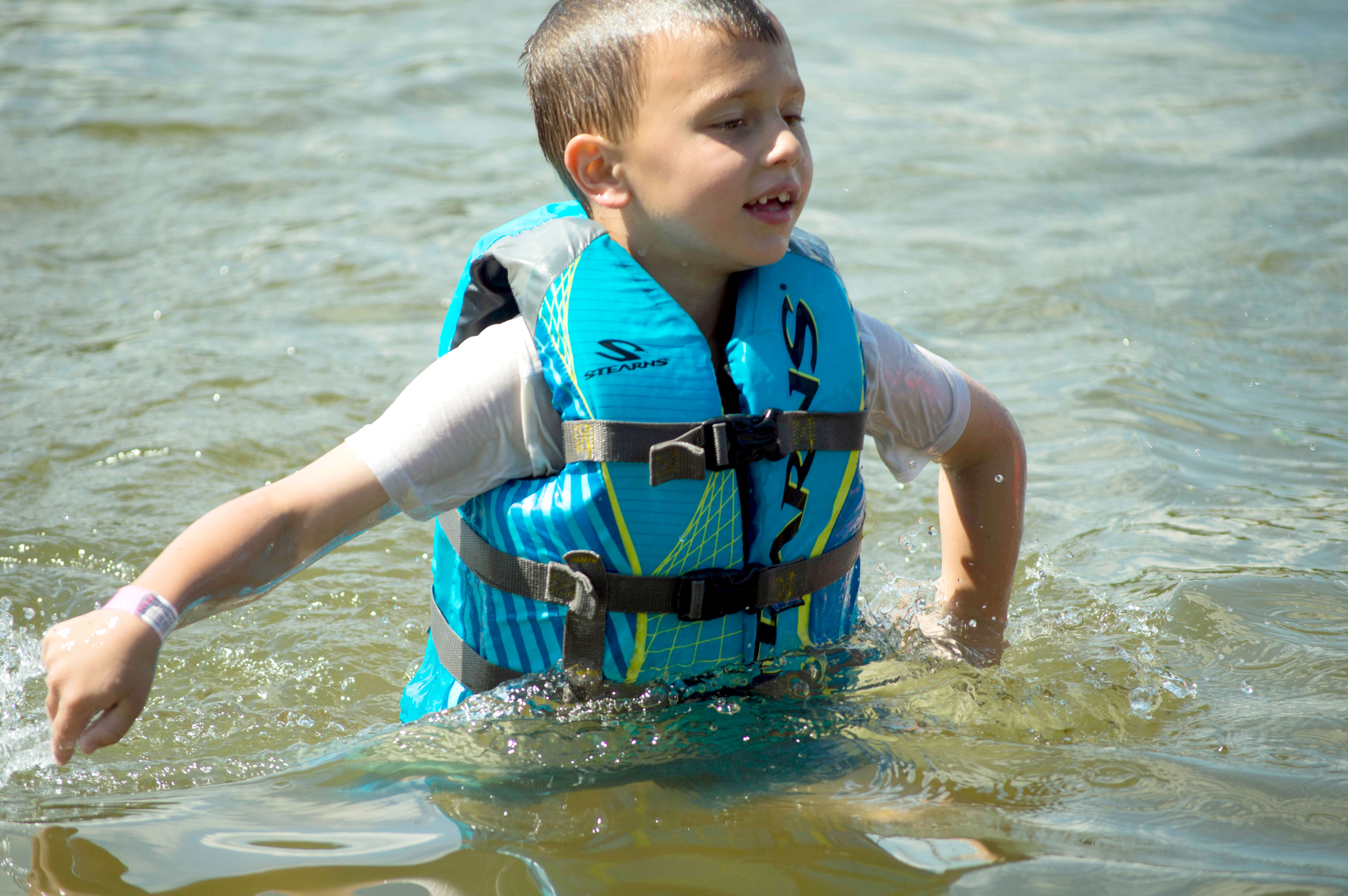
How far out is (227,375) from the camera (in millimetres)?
5465

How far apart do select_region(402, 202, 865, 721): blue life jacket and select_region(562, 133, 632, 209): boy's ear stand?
4.1 inches

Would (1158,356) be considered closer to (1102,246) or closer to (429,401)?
(1102,246)

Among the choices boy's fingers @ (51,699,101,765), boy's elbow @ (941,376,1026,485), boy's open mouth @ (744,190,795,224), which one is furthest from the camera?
boy's elbow @ (941,376,1026,485)

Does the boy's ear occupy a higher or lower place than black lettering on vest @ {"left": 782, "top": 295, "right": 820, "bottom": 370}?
higher

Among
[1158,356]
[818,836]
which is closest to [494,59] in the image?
[1158,356]

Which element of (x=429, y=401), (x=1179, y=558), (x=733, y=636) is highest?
(x=429, y=401)

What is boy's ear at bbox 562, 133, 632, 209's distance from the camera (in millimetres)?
2619

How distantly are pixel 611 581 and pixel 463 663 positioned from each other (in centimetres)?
45

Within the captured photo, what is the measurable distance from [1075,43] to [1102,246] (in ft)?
16.4

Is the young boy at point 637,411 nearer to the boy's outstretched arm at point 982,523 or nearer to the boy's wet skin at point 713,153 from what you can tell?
the boy's wet skin at point 713,153

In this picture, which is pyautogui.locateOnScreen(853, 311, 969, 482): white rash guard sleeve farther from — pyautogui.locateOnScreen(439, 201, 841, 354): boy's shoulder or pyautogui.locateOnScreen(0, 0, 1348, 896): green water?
pyautogui.locateOnScreen(0, 0, 1348, 896): green water

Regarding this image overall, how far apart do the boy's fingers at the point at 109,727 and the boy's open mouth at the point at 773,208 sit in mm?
1478

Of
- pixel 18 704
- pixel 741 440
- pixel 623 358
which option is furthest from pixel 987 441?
pixel 18 704

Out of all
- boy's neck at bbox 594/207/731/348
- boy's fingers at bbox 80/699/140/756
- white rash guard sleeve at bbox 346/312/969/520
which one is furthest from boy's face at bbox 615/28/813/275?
boy's fingers at bbox 80/699/140/756
